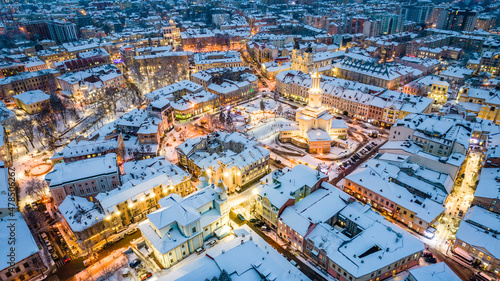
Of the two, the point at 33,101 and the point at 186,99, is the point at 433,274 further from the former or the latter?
the point at 33,101

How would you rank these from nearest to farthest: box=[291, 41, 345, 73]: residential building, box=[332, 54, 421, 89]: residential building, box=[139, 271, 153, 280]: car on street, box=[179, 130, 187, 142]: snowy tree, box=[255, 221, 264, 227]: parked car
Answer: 1. box=[139, 271, 153, 280]: car on street
2. box=[255, 221, 264, 227]: parked car
3. box=[179, 130, 187, 142]: snowy tree
4. box=[332, 54, 421, 89]: residential building
5. box=[291, 41, 345, 73]: residential building

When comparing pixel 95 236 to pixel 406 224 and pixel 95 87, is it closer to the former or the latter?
pixel 406 224

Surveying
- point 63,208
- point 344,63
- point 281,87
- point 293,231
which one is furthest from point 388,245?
point 344,63

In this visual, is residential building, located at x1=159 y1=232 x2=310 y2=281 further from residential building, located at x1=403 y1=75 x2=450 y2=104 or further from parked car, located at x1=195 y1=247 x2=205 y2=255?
residential building, located at x1=403 y1=75 x2=450 y2=104

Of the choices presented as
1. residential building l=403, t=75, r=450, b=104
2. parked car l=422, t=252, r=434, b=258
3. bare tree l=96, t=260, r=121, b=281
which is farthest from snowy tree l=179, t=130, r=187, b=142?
residential building l=403, t=75, r=450, b=104

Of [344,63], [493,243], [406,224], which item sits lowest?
[406,224]
